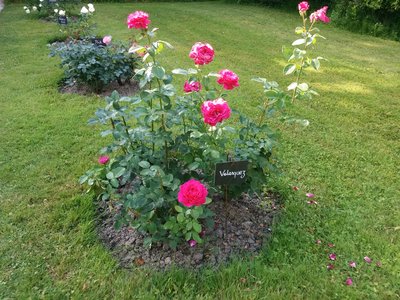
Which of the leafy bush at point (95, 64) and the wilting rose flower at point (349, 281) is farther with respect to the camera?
the leafy bush at point (95, 64)

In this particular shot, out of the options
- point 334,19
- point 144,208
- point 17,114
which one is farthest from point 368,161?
point 334,19

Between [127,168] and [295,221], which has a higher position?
[127,168]

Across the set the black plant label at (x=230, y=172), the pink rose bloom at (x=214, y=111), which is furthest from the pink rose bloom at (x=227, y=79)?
the black plant label at (x=230, y=172)

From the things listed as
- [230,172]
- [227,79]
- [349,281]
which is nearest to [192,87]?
[227,79]

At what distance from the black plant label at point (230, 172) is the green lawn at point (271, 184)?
49 centimetres

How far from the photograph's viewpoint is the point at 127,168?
6.67 ft

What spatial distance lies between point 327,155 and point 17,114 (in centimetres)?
308

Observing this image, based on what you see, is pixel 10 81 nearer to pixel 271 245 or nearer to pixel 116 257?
pixel 116 257

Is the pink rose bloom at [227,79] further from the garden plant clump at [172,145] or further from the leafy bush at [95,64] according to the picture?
the leafy bush at [95,64]

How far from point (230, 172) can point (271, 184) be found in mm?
955

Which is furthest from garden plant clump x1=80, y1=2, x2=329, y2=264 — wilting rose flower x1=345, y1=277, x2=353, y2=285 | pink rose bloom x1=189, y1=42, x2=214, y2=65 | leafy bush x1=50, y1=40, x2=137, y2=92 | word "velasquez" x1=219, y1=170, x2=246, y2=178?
leafy bush x1=50, y1=40, x2=137, y2=92

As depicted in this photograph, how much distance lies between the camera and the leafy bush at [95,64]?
13.5 feet

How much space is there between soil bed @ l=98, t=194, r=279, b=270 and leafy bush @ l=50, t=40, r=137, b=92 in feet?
6.90

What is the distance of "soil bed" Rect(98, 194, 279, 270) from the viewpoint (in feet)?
6.75
